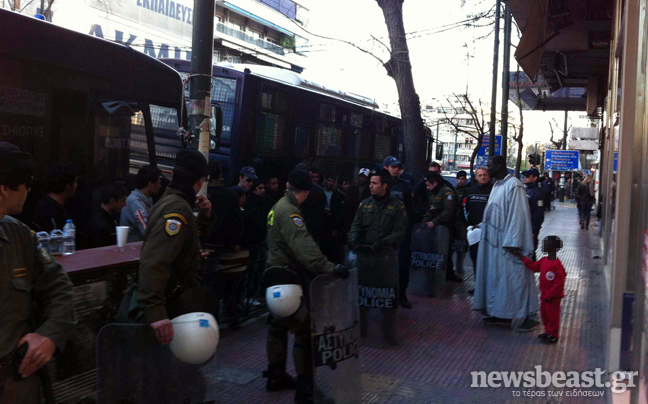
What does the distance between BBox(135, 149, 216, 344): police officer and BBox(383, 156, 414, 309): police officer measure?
4.72m

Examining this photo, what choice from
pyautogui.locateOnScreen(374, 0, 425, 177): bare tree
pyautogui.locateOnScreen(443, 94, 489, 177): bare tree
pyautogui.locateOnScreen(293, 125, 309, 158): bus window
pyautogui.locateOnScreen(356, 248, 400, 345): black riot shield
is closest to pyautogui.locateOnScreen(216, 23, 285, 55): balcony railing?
pyautogui.locateOnScreen(443, 94, 489, 177): bare tree

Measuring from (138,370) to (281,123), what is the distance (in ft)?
30.4

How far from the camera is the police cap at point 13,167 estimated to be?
258cm

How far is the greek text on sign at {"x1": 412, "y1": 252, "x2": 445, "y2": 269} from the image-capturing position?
8915mm

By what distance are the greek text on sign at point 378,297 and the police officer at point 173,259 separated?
2.93 meters

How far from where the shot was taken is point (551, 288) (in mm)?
6633

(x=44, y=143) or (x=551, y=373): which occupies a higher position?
(x=44, y=143)

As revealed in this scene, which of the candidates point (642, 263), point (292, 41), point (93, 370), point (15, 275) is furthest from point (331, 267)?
point (292, 41)

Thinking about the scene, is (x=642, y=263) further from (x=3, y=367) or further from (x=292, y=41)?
(x=292, y=41)

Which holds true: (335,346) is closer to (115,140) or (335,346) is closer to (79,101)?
(79,101)

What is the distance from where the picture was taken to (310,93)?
13.1 meters

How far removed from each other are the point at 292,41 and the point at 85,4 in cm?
2375

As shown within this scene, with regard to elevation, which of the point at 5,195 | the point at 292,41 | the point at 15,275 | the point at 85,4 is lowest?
the point at 15,275

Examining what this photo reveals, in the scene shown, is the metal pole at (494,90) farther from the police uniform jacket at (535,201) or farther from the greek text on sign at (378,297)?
the greek text on sign at (378,297)
